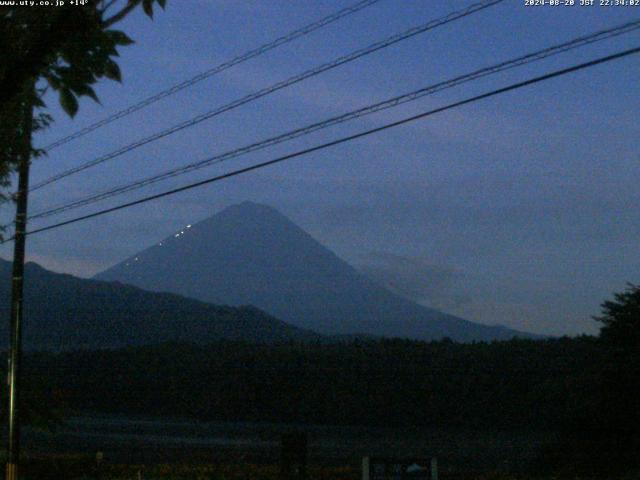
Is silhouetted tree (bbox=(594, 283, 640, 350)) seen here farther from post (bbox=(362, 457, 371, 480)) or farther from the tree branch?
the tree branch

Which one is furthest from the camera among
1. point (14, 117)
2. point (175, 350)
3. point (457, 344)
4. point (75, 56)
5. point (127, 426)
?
point (175, 350)

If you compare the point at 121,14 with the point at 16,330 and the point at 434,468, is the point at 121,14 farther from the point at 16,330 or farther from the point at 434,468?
the point at 16,330

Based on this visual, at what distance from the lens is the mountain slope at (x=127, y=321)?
122250mm

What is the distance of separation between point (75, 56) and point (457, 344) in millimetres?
58936

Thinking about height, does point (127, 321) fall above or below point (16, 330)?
above

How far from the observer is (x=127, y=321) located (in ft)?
427

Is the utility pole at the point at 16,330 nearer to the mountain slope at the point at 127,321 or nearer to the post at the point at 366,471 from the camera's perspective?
the post at the point at 366,471

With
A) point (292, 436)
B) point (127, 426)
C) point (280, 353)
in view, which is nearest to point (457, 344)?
point (280, 353)

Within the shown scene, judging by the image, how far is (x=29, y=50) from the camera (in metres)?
6.23

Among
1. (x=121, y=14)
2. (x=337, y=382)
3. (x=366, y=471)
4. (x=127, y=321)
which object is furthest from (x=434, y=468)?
(x=127, y=321)

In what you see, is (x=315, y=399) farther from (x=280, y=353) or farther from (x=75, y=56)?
(x=75, y=56)

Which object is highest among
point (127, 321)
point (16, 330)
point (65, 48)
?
point (127, 321)

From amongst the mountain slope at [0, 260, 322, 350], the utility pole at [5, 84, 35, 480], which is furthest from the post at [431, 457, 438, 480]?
the mountain slope at [0, 260, 322, 350]

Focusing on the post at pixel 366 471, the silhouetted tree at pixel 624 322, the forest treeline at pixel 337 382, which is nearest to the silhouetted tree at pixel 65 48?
the post at pixel 366 471
